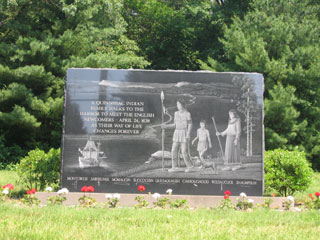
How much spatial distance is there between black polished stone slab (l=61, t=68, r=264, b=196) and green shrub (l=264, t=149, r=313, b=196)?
0.71 m

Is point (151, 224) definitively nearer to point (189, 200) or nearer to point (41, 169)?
point (189, 200)

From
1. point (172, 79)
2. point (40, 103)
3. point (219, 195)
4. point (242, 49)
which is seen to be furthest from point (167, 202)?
point (242, 49)

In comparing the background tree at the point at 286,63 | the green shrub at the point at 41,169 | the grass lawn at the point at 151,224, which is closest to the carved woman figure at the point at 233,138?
the grass lawn at the point at 151,224

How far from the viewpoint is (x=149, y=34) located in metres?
25.9

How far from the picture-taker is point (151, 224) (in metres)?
4.77

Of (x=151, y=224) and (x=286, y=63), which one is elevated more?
(x=286, y=63)

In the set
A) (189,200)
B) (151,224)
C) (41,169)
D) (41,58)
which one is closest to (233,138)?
(189,200)

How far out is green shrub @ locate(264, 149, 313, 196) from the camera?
25.9 feet

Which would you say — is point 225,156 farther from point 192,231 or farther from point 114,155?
point 192,231

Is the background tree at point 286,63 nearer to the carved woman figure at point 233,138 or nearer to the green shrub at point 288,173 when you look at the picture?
the green shrub at point 288,173

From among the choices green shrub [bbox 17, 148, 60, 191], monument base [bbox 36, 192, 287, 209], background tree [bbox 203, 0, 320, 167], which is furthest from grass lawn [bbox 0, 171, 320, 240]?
background tree [bbox 203, 0, 320, 167]

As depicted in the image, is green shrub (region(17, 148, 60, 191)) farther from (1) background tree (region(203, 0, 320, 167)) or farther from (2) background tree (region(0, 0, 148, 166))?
(1) background tree (region(203, 0, 320, 167))

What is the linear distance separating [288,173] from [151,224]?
4.31m

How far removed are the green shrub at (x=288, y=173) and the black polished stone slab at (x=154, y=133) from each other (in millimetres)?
708
